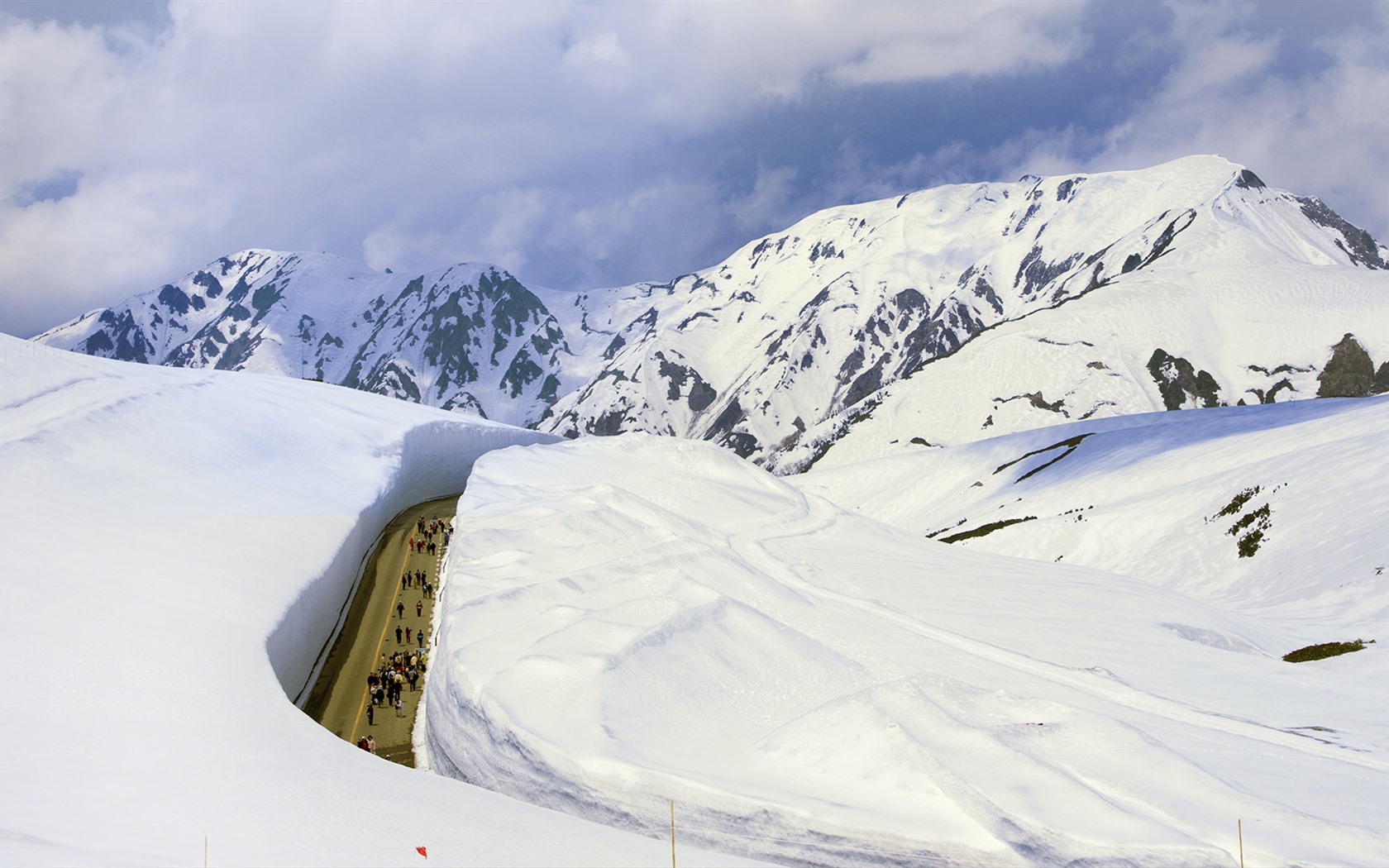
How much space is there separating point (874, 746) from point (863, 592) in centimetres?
1906

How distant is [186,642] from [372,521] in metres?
25.4

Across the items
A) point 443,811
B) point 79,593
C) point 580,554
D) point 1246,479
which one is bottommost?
point 443,811

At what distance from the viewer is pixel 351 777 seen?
18.7 metres

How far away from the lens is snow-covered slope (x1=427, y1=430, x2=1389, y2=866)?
17.1 meters

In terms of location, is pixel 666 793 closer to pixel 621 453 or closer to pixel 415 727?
pixel 415 727

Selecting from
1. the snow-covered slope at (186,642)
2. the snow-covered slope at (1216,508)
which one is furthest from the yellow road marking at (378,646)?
the snow-covered slope at (1216,508)

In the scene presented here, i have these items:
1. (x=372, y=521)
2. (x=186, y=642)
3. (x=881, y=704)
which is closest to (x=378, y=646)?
(x=186, y=642)

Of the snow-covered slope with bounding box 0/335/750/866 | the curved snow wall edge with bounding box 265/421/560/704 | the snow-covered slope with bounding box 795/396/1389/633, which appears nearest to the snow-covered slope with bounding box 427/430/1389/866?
the snow-covered slope with bounding box 0/335/750/866

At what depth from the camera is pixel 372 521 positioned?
50562 mm

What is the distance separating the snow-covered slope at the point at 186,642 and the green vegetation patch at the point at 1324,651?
113ft

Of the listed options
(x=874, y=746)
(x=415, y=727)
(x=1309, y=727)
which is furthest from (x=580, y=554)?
(x=1309, y=727)

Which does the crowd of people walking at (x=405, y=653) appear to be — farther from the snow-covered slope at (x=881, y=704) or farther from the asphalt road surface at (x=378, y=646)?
the snow-covered slope at (x=881, y=704)

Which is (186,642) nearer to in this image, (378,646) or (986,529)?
(378,646)

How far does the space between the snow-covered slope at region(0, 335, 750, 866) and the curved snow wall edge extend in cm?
26
